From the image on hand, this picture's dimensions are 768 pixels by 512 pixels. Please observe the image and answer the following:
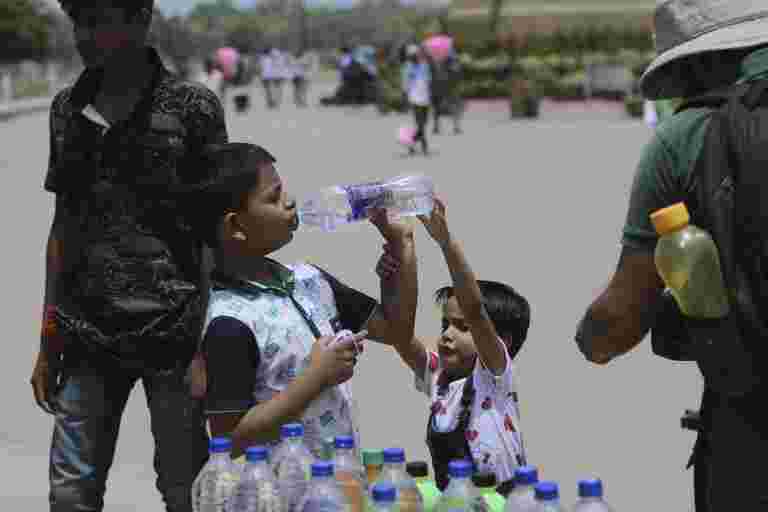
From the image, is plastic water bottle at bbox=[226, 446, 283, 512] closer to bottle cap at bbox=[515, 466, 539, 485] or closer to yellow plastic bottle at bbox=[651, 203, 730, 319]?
bottle cap at bbox=[515, 466, 539, 485]

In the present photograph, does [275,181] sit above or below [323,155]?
above

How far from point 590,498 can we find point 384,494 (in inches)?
17.8

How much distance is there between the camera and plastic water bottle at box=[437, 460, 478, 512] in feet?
13.1

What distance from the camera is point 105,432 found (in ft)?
15.9

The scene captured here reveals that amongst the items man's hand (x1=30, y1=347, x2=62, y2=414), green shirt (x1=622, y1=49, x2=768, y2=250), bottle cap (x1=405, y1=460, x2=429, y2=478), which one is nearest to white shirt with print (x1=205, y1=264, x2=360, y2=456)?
bottle cap (x1=405, y1=460, x2=429, y2=478)

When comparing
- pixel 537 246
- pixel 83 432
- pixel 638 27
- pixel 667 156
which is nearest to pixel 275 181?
pixel 83 432

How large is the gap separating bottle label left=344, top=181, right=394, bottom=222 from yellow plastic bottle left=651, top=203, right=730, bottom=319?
1.27m

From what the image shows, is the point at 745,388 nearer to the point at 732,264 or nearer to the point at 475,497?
the point at 732,264

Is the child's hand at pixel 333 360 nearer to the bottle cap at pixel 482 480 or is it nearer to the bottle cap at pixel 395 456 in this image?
the bottle cap at pixel 395 456

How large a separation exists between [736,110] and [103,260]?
78.1 inches

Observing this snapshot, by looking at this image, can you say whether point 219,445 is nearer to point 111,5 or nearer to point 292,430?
point 292,430

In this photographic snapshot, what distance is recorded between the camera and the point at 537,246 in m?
14.3

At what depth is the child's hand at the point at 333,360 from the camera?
14.1 ft

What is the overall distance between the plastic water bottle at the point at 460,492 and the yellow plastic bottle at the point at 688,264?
0.81m
